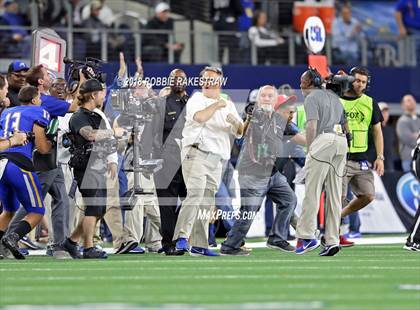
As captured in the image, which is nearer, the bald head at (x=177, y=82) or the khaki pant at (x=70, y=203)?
the bald head at (x=177, y=82)

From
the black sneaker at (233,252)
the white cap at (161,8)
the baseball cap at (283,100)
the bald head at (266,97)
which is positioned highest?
the white cap at (161,8)

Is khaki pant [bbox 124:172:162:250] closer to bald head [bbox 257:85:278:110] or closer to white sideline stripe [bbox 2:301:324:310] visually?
bald head [bbox 257:85:278:110]

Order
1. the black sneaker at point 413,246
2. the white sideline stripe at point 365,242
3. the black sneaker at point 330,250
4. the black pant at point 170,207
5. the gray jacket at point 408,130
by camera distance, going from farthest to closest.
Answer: the gray jacket at point 408,130
the white sideline stripe at point 365,242
the black sneaker at point 413,246
the black pant at point 170,207
the black sneaker at point 330,250

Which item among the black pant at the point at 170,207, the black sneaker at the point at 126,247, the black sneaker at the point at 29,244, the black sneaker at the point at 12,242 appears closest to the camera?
the black sneaker at the point at 12,242

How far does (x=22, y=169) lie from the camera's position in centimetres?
1509

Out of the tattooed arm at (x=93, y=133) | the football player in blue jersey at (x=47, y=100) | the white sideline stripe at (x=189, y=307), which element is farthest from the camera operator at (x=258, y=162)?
the white sideline stripe at (x=189, y=307)

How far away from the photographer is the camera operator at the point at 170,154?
1599cm

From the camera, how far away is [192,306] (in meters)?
9.80

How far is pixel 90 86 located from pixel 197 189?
1.69 meters

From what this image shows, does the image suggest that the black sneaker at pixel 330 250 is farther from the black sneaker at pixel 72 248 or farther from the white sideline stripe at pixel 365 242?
the white sideline stripe at pixel 365 242

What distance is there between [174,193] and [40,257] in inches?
67.4

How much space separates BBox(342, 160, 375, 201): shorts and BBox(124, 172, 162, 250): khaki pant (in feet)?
8.17

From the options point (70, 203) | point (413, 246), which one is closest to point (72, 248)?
point (70, 203)

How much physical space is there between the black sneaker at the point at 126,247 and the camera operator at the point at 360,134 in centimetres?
283
